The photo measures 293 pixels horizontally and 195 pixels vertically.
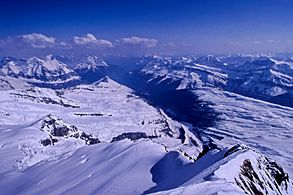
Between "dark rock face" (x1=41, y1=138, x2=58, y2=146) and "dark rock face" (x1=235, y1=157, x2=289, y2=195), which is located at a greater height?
"dark rock face" (x1=235, y1=157, x2=289, y2=195)

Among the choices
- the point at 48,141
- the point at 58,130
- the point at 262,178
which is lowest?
the point at 58,130

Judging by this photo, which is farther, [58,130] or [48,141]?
[58,130]

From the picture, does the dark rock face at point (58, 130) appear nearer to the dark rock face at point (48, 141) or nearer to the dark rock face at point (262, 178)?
the dark rock face at point (48, 141)

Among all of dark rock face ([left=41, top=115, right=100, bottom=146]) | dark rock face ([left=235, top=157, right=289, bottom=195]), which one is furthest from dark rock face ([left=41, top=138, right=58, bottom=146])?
dark rock face ([left=235, top=157, right=289, bottom=195])

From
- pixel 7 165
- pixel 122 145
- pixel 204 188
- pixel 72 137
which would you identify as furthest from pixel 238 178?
pixel 72 137

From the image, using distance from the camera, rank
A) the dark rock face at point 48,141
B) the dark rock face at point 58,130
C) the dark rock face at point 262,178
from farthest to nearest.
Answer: the dark rock face at point 58,130
the dark rock face at point 48,141
the dark rock face at point 262,178

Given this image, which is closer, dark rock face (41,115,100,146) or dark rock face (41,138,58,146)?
dark rock face (41,138,58,146)

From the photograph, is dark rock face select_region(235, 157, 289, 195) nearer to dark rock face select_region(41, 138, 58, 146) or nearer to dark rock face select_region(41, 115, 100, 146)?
dark rock face select_region(41, 138, 58, 146)

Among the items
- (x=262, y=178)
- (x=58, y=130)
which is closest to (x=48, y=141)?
(x=58, y=130)

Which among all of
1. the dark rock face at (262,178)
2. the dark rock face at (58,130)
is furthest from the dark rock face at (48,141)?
the dark rock face at (262,178)

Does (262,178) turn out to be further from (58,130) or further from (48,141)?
(58,130)

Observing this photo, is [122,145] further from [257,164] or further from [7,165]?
[257,164]

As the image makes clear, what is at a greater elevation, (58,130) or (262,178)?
(262,178)
